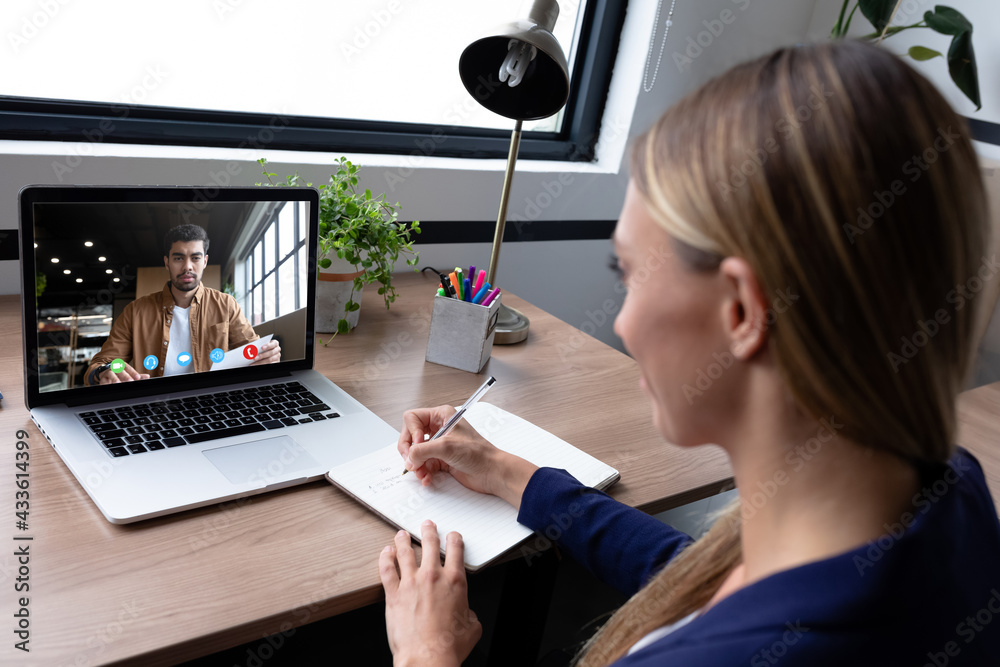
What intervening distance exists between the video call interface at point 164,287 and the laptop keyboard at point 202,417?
0.14 feet

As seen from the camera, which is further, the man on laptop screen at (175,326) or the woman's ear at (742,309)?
the man on laptop screen at (175,326)

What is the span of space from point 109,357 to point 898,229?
34.3 inches

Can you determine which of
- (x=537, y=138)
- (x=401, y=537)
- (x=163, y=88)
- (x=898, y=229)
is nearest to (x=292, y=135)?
(x=163, y=88)

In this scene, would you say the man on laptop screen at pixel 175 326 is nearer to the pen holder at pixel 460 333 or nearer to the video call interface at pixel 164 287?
the video call interface at pixel 164 287

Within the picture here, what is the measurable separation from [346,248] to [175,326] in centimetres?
36

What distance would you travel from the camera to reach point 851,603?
0.47 meters

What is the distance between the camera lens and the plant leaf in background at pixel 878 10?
187 cm

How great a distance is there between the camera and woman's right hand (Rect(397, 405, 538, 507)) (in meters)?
0.90

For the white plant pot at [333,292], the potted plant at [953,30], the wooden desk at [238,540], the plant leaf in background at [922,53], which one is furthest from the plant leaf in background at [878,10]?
the white plant pot at [333,292]

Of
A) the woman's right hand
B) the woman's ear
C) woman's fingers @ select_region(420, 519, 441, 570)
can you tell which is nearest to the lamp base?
the woman's right hand

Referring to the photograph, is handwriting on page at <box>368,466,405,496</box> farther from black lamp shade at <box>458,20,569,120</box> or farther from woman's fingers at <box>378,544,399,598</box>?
black lamp shade at <box>458,20,569,120</box>

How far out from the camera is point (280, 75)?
162 cm

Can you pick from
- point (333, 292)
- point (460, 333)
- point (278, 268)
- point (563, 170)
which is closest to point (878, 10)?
point (563, 170)

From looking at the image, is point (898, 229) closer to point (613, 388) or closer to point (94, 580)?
point (94, 580)
